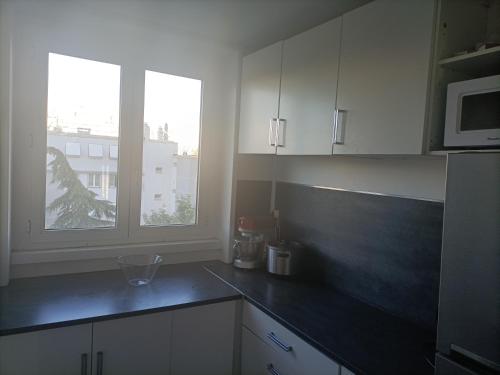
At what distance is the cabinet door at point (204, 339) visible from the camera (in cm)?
179

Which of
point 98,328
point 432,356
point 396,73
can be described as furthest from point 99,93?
point 432,356

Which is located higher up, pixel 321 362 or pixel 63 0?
pixel 63 0

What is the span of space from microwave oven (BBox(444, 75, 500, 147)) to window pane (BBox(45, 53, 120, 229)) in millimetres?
1769

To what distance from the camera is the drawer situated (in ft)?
4.65

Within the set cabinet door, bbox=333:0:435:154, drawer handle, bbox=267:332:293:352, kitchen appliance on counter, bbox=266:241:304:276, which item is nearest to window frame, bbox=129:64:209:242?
kitchen appliance on counter, bbox=266:241:304:276

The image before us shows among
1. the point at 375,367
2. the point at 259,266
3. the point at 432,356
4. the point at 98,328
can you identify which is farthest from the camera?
the point at 259,266

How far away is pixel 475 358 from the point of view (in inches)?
37.1

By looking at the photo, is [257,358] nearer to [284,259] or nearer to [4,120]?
[284,259]

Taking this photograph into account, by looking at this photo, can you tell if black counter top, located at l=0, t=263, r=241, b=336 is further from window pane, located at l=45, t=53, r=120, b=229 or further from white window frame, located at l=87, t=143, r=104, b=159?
white window frame, located at l=87, t=143, r=104, b=159

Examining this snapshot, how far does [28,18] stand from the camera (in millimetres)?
1931

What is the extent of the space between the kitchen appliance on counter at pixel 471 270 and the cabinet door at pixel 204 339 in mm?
1103

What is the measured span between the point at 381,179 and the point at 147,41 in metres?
1.60

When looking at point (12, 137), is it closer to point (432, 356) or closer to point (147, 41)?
point (147, 41)

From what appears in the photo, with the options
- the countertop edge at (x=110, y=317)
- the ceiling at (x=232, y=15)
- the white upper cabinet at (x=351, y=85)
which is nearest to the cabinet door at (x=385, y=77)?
the white upper cabinet at (x=351, y=85)
